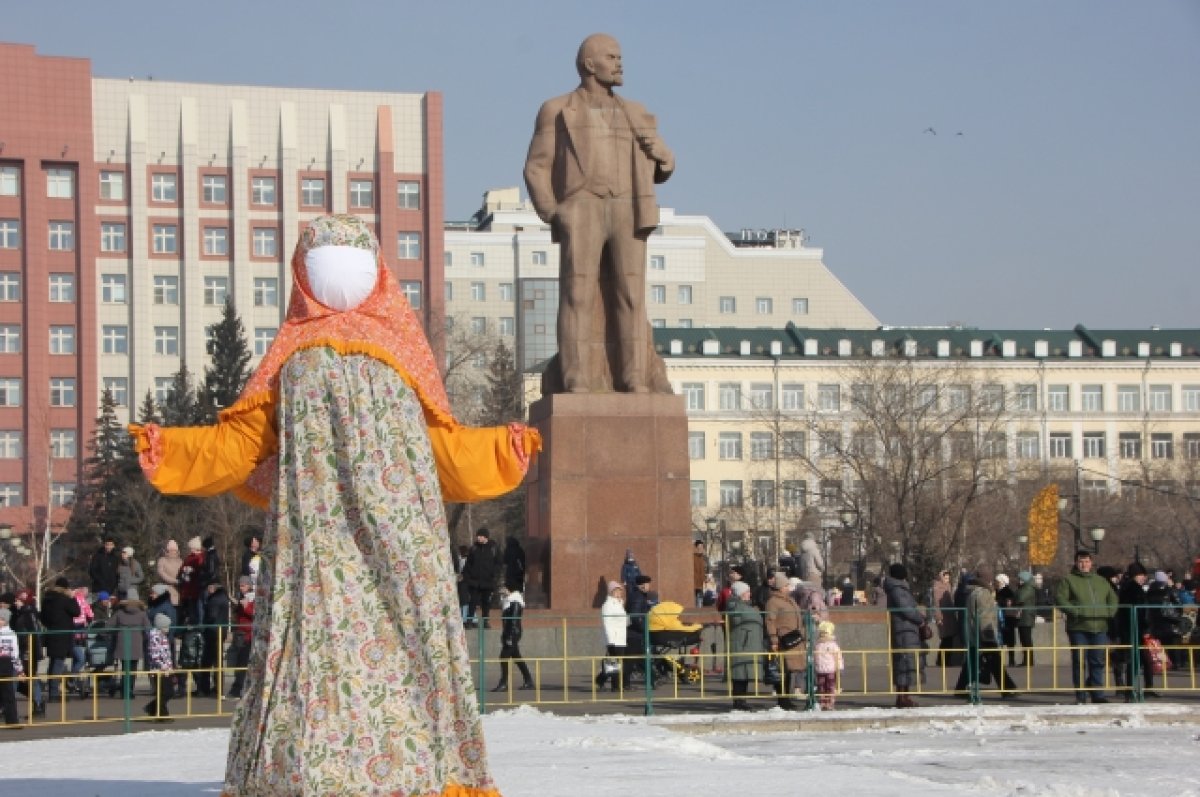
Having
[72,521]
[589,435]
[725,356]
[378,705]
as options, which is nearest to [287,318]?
[378,705]

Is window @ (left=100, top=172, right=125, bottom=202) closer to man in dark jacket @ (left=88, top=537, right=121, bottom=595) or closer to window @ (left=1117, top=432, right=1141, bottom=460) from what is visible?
window @ (left=1117, top=432, right=1141, bottom=460)

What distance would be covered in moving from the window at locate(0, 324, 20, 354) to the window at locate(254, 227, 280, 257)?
11135 millimetres

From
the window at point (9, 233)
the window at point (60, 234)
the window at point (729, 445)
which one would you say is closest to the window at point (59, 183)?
the window at point (60, 234)

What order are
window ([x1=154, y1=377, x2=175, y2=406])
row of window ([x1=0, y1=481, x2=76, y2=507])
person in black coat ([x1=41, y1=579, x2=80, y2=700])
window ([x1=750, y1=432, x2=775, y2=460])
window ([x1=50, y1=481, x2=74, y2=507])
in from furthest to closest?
window ([x1=750, y1=432, x2=775, y2=460]) < window ([x1=154, y1=377, x2=175, y2=406]) < window ([x1=50, y1=481, x2=74, y2=507]) < row of window ([x1=0, y1=481, x2=76, y2=507]) < person in black coat ([x1=41, y1=579, x2=80, y2=700])

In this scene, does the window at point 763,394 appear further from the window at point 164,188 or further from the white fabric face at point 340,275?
the white fabric face at point 340,275

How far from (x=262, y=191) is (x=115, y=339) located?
9.32m

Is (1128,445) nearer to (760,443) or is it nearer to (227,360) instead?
(760,443)

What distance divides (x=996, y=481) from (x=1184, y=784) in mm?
50620

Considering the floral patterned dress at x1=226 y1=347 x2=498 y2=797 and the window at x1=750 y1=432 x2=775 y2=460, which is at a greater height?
the window at x1=750 y1=432 x2=775 y2=460

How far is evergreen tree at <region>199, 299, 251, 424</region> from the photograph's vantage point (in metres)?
79.1

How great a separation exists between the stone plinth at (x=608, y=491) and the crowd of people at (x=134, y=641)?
3347 mm

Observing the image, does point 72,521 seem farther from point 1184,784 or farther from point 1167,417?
point 1184,784

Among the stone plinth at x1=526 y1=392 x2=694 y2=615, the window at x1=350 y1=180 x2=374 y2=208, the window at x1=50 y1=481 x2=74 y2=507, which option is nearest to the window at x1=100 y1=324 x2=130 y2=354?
the window at x1=50 y1=481 x2=74 y2=507

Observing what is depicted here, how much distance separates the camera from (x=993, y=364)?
98.2m
